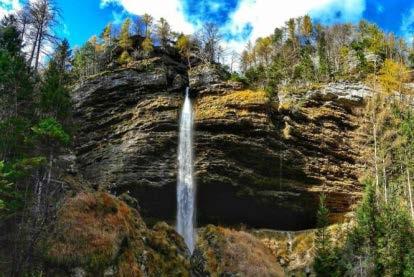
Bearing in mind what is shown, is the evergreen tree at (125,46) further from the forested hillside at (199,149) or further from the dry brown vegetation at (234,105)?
the dry brown vegetation at (234,105)

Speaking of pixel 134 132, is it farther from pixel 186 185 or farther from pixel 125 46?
pixel 125 46

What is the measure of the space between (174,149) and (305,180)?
38.2 feet

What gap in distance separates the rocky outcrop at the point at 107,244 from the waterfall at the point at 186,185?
50.0 feet

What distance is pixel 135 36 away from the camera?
5319cm

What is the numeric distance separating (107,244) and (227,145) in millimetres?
21582

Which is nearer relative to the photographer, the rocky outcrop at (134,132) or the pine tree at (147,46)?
the rocky outcrop at (134,132)

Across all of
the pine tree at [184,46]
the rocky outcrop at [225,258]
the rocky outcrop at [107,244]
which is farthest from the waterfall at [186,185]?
the rocky outcrop at [107,244]

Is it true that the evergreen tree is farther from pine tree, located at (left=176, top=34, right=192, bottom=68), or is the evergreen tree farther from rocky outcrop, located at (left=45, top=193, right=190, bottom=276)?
rocky outcrop, located at (left=45, top=193, right=190, bottom=276)

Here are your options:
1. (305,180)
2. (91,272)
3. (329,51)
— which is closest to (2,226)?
(91,272)

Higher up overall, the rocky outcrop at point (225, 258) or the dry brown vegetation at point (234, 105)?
the dry brown vegetation at point (234, 105)

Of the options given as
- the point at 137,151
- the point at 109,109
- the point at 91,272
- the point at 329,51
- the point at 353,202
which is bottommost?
the point at 91,272

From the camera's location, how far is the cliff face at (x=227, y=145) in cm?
4006

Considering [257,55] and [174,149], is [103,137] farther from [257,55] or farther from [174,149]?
[257,55]

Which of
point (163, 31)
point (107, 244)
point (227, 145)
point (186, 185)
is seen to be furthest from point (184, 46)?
point (107, 244)
